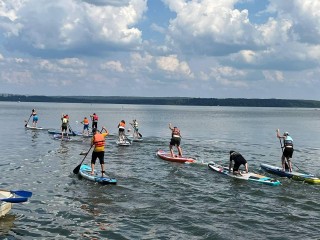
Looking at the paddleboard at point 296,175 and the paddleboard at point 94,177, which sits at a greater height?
the paddleboard at point 296,175

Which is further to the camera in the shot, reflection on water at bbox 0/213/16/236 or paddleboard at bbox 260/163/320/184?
paddleboard at bbox 260/163/320/184

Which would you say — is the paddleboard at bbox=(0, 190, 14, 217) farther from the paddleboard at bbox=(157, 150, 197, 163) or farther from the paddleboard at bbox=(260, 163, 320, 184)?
the paddleboard at bbox=(260, 163, 320, 184)

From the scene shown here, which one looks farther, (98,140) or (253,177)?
(253,177)

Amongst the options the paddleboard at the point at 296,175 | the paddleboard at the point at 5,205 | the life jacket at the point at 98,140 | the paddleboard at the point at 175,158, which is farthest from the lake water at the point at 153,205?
the life jacket at the point at 98,140

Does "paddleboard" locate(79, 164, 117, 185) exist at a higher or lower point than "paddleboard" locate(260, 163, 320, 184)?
lower

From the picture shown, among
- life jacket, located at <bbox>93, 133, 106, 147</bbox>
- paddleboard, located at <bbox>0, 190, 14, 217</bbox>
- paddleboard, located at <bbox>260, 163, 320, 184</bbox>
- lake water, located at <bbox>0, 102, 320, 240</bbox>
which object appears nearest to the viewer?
lake water, located at <bbox>0, 102, 320, 240</bbox>

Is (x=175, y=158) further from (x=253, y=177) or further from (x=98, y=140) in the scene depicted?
(x=98, y=140)

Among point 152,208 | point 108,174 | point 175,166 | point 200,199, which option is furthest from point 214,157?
point 152,208

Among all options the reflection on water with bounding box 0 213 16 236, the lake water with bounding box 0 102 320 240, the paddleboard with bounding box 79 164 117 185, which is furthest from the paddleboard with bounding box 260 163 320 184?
the reflection on water with bounding box 0 213 16 236

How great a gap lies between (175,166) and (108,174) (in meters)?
5.13

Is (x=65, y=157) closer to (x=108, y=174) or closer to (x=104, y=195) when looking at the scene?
(x=108, y=174)

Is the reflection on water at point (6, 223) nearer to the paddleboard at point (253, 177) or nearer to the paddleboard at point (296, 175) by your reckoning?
the paddleboard at point (253, 177)

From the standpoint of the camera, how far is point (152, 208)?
49.6 ft

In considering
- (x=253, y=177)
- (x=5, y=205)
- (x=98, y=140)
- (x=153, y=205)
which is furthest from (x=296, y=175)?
(x=5, y=205)
